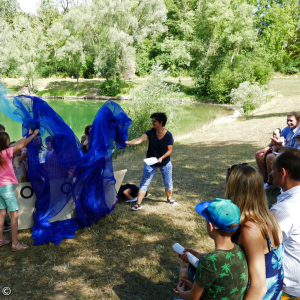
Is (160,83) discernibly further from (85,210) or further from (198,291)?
(198,291)

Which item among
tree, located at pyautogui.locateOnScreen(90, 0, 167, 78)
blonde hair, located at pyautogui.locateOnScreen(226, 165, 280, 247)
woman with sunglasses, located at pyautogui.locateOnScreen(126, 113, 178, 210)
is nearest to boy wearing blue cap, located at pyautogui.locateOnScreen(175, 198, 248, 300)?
blonde hair, located at pyautogui.locateOnScreen(226, 165, 280, 247)

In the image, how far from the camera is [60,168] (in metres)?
4.22

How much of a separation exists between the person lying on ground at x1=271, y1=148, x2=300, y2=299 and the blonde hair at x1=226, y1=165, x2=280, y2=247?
0.26m

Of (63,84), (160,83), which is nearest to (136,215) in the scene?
(160,83)

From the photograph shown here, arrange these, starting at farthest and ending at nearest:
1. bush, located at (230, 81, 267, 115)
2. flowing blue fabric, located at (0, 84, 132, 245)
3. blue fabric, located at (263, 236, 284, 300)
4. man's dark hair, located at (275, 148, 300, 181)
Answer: bush, located at (230, 81, 267, 115)
flowing blue fabric, located at (0, 84, 132, 245)
man's dark hair, located at (275, 148, 300, 181)
blue fabric, located at (263, 236, 284, 300)

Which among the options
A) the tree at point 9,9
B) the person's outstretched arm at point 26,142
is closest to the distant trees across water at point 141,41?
the tree at point 9,9

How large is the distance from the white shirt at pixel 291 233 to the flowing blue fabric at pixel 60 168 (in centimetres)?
275

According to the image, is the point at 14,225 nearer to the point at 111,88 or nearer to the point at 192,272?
the point at 192,272

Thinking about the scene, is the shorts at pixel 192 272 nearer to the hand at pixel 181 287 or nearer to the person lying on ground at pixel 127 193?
the hand at pixel 181 287

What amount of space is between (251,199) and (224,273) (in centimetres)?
56

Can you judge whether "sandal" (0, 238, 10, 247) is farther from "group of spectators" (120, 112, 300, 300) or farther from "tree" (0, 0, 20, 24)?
"tree" (0, 0, 20, 24)

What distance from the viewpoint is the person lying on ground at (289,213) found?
2254 millimetres

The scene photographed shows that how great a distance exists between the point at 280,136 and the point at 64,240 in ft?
14.3

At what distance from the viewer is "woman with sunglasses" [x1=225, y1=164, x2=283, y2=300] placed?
192 cm
